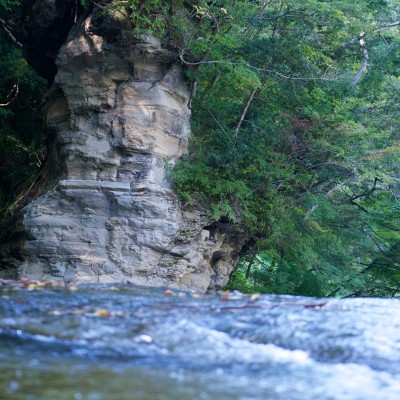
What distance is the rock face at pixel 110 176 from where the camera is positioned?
12.7m

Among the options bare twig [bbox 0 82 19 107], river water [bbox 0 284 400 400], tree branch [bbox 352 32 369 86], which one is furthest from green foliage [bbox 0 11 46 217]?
river water [bbox 0 284 400 400]

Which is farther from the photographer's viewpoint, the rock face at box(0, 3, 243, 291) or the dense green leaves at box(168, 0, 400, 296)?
the dense green leaves at box(168, 0, 400, 296)

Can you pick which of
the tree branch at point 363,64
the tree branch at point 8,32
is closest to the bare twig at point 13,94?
the tree branch at point 8,32

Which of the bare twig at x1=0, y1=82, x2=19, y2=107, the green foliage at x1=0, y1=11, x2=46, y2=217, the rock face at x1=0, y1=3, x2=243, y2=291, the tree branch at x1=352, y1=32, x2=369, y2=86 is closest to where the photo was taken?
the rock face at x1=0, y1=3, x2=243, y2=291

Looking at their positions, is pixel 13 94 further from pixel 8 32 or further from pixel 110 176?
pixel 110 176

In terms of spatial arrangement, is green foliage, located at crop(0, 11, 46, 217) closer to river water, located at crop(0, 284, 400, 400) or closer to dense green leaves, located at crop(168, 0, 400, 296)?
dense green leaves, located at crop(168, 0, 400, 296)

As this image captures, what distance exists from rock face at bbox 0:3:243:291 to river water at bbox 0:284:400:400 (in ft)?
19.7

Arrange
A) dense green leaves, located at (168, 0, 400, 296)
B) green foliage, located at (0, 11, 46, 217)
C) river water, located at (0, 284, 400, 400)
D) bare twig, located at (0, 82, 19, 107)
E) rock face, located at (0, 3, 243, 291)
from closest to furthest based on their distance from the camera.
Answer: river water, located at (0, 284, 400, 400)
rock face, located at (0, 3, 243, 291)
dense green leaves, located at (168, 0, 400, 296)
green foliage, located at (0, 11, 46, 217)
bare twig, located at (0, 82, 19, 107)

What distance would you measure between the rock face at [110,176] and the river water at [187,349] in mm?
6000

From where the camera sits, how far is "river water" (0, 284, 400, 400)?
3.74 m

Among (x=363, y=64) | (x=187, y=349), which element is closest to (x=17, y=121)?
(x=363, y=64)

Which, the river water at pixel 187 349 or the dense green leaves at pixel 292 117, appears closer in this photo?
the river water at pixel 187 349

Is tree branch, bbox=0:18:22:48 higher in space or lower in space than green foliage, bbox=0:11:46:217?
higher

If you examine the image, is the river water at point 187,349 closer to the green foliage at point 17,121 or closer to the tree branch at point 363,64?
the tree branch at point 363,64
